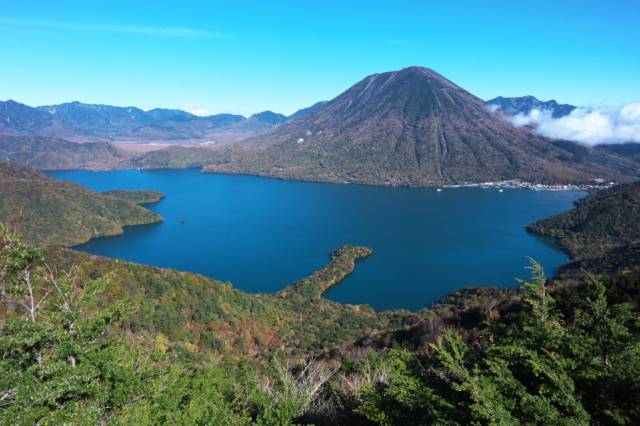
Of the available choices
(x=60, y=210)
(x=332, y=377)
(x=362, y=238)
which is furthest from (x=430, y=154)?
(x=332, y=377)

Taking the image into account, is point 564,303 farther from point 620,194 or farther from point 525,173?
point 525,173

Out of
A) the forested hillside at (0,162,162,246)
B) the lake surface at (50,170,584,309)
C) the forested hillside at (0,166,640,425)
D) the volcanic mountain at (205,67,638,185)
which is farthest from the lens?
the volcanic mountain at (205,67,638,185)

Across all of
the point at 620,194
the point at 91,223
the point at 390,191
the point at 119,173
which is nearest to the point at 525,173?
the point at 390,191

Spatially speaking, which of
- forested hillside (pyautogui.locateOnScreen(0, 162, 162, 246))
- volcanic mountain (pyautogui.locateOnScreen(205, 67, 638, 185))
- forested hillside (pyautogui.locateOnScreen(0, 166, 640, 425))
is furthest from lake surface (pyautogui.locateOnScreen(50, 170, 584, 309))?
forested hillside (pyautogui.locateOnScreen(0, 166, 640, 425))

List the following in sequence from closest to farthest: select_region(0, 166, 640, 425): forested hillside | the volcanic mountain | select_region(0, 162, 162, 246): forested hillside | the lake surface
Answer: select_region(0, 166, 640, 425): forested hillside → the lake surface → select_region(0, 162, 162, 246): forested hillside → the volcanic mountain

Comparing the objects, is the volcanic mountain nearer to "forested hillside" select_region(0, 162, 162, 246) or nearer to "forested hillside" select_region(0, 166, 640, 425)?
"forested hillside" select_region(0, 162, 162, 246)

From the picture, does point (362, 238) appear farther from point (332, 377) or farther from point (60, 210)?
point (332, 377)
